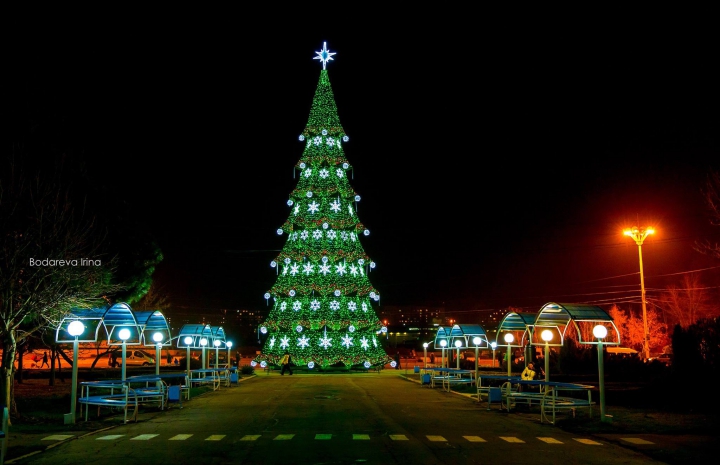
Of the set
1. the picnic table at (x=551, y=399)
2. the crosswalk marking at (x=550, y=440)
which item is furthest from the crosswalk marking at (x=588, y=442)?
the picnic table at (x=551, y=399)

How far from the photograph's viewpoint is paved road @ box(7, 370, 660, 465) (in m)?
12.4

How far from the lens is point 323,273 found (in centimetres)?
4531

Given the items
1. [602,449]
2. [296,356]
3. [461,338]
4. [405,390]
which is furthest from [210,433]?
[296,356]

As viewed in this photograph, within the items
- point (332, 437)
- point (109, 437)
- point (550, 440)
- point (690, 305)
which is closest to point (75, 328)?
point (109, 437)

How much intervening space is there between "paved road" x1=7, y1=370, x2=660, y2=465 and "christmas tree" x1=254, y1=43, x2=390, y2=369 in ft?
66.6

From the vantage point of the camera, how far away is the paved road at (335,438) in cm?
1241

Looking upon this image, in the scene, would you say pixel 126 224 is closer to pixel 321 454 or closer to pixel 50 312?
pixel 50 312

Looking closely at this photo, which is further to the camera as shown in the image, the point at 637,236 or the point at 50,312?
the point at 637,236

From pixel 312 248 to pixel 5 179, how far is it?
991 inches

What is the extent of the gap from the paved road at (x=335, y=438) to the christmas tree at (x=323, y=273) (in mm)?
20285

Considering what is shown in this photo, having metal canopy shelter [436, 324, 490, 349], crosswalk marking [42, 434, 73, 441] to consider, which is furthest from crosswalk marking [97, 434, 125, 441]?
metal canopy shelter [436, 324, 490, 349]

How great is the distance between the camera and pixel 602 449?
1405cm

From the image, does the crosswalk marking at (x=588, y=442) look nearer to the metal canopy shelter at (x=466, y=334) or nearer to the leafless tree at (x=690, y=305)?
the metal canopy shelter at (x=466, y=334)

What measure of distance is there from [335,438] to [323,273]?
30.4 metres
